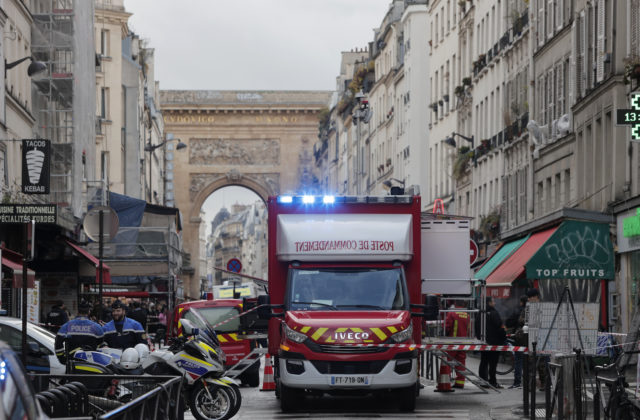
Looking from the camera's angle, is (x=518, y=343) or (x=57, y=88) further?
(x=57, y=88)

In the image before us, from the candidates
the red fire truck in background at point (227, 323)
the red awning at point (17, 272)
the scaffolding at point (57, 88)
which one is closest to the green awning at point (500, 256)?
the red fire truck in background at point (227, 323)

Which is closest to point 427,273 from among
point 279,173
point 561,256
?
point 561,256

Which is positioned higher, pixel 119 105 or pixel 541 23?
pixel 119 105

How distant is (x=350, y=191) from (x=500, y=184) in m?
44.2

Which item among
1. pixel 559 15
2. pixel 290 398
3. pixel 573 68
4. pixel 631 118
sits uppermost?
pixel 559 15

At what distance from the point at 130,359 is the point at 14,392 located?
30.4ft

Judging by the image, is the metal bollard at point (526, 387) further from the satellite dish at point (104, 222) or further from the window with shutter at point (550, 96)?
the window with shutter at point (550, 96)

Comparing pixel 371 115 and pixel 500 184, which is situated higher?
pixel 371 115

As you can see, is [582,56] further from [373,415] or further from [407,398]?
[373,415]

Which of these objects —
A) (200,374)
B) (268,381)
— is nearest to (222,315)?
(268,381)

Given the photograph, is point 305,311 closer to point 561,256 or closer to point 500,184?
point 561,256

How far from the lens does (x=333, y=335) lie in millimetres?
16734

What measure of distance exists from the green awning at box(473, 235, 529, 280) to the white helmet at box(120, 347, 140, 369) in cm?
1721

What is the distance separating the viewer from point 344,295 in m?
17.7
